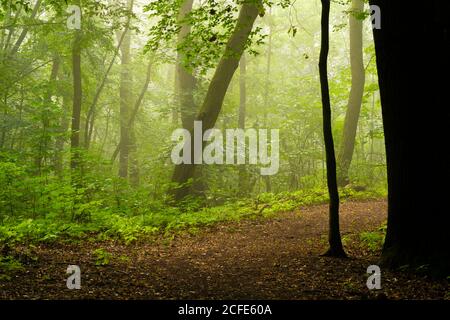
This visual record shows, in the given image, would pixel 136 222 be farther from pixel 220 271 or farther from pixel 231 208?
pixel 220 271

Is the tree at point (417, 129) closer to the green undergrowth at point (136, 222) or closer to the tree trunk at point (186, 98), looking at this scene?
the green undergrowth at point (136, 222)

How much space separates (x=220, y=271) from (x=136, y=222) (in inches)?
155

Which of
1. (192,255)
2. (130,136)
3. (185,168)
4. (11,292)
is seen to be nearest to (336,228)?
(192,255)

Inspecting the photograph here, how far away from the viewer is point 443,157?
5195 mm

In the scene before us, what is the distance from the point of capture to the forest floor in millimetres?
4734

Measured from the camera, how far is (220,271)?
6.12 meters

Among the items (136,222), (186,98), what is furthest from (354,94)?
(136,222)

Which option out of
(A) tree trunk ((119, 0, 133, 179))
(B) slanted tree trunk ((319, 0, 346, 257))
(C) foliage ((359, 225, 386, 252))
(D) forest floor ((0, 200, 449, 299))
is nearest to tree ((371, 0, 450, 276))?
(D) forest floor ((0, 200, 449, 299))

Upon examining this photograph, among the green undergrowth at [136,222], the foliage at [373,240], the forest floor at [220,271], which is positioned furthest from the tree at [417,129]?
the green undergrowth at [136,222]

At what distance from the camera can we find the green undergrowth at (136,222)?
742cm

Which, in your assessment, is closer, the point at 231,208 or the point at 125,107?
the point at 231,208

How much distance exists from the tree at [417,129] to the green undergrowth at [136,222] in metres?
5.25
